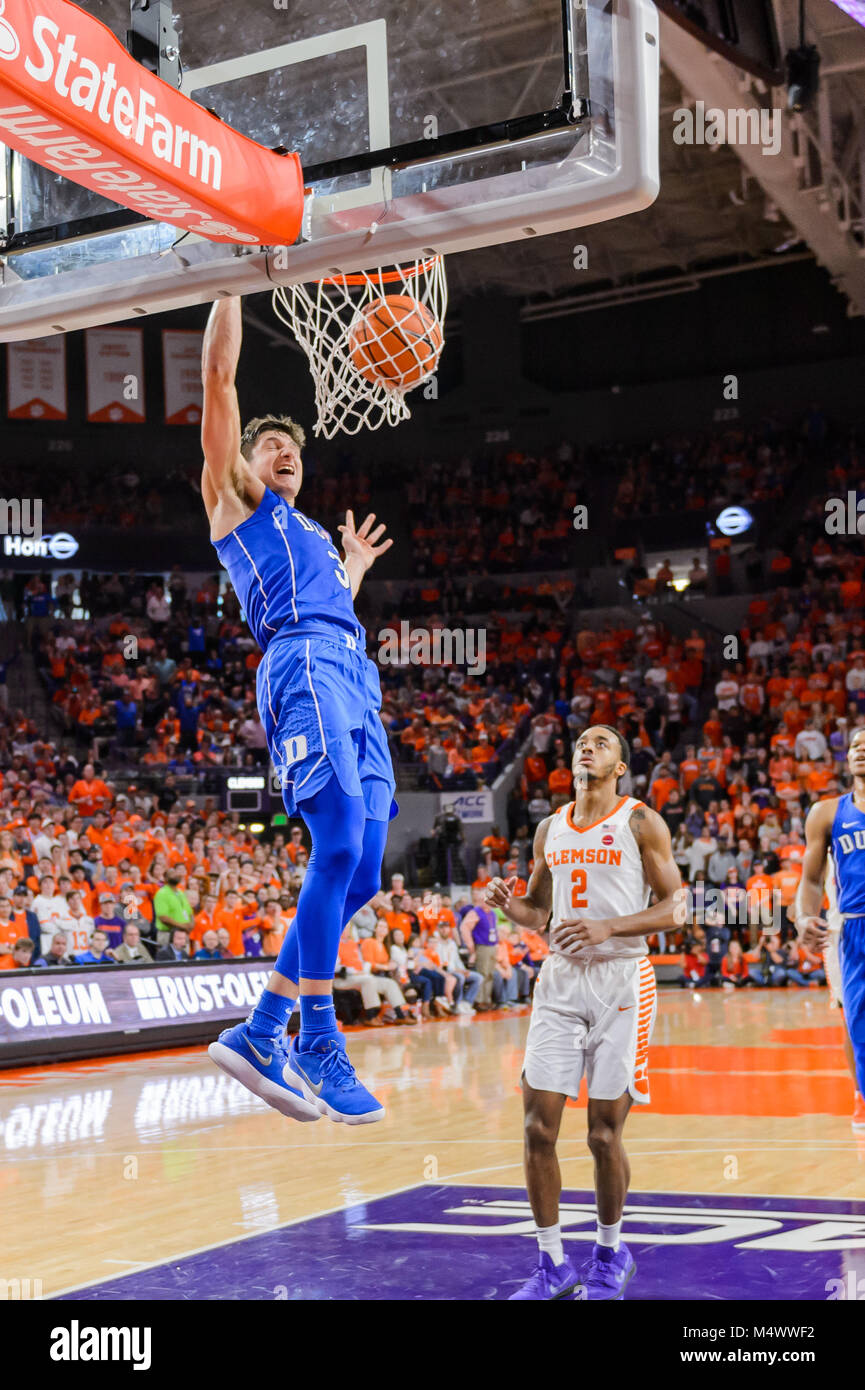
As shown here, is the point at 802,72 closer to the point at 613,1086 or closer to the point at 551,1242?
the point at 613,1086

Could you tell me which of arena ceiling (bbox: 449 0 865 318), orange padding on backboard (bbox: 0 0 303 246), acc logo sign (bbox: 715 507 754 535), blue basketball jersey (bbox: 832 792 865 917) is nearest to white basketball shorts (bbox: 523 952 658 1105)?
blue basketball jersey (bbox: 832 792 865 917)

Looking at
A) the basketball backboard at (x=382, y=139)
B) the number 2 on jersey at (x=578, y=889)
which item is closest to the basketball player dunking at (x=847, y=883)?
the number 2 on jersey at (x=578, y=889)

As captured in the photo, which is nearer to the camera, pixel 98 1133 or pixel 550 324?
pixel 98 1133

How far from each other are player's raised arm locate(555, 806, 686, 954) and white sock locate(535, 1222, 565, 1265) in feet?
3.84

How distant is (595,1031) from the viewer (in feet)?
18.5

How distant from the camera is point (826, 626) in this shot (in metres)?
20.4

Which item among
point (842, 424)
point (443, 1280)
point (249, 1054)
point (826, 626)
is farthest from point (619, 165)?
point (842, 424)

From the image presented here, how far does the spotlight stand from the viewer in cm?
1162

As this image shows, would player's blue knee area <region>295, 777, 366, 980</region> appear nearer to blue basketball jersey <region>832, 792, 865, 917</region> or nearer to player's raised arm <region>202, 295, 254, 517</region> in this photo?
player's raised arm <region>202, 295, 254, 517</region>

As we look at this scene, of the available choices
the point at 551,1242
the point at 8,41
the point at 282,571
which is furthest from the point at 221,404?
the point at 551,1242

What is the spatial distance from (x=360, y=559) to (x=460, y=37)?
1.42 metres

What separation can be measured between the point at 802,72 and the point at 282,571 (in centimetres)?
992

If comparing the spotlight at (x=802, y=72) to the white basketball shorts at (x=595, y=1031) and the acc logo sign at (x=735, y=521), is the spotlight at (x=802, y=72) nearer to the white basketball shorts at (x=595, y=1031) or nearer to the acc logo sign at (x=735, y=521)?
the white basketball shorts at (x=595, y=1031)
